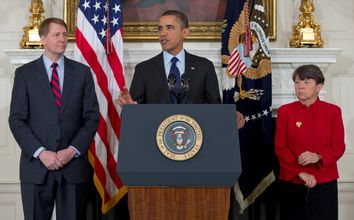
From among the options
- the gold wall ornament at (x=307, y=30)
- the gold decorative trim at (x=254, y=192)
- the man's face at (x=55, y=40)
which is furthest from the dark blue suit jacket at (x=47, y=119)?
the gold wall ornament at (x=307, y=30)

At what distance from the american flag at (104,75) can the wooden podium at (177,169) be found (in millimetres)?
1915

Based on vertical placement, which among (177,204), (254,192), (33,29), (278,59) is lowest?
(254,192)

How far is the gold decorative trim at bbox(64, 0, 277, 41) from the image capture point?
204 inches

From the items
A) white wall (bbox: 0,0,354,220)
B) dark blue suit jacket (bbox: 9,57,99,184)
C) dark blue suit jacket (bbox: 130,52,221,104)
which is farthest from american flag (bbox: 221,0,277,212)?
dark blue suit jacket (bbox: 9,57,99,184)

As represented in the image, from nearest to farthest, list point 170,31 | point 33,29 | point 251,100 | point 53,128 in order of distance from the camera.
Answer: point 53,128 → point 170,31 → point 251,100 → point 33,29

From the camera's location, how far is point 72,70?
3623 millimetres

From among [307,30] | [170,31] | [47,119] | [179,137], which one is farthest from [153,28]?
[179,137]

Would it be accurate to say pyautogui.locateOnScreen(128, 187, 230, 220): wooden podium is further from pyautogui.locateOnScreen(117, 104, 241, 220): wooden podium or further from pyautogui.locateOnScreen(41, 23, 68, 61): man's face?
pyautogui.locateOnScreen(41, 23, 68, 61): man's face

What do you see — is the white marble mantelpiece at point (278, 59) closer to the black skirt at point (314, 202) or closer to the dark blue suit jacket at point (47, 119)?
the dark blue suit jacket at point (47, 119)

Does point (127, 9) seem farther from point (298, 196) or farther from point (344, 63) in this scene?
point (298, 196)

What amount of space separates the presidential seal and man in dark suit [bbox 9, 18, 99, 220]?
2.98ft

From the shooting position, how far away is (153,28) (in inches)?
205

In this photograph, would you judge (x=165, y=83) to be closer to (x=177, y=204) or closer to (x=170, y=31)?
(x=170, y=31)

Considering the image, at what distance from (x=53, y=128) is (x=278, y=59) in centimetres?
233
